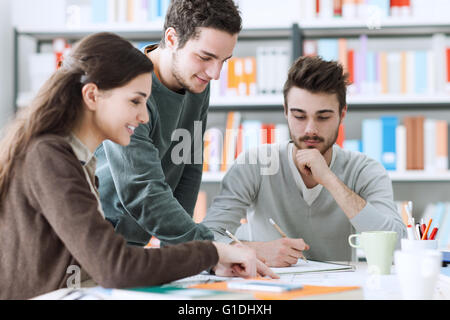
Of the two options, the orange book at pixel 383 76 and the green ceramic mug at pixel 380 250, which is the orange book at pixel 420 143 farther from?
the green ceramic mug at pixel 380 250

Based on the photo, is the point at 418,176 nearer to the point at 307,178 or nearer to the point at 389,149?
the point at 389,149

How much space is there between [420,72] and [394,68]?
5.2 inches

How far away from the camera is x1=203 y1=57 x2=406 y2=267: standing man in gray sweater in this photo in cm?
163

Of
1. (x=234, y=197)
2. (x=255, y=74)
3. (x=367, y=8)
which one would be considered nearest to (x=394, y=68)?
(x=367, y=8)

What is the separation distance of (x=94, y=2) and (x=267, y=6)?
37.4 inches

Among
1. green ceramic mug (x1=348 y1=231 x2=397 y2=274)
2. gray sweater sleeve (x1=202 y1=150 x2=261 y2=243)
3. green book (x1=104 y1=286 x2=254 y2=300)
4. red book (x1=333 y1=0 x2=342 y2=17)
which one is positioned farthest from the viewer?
red book (x1=333 y1=0 x2=342 y2=17)

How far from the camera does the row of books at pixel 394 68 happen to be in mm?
2676

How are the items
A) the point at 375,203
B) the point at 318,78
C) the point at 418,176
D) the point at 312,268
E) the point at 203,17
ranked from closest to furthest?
the point at 312,268
the point at 203,17
the point at 375,203
the point at 318,78
the point at 418,176

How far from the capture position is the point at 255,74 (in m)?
2.80

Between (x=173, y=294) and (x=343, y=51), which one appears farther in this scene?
(x=343, y=51)

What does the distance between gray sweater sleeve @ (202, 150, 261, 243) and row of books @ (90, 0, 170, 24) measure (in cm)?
141

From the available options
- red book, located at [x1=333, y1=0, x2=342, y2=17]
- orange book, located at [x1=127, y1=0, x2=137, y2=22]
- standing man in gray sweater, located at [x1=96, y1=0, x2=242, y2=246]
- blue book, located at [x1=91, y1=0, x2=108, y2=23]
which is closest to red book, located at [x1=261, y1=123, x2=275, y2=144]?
red book, located at [x1=333, y1=0, x2=342, y2=17]

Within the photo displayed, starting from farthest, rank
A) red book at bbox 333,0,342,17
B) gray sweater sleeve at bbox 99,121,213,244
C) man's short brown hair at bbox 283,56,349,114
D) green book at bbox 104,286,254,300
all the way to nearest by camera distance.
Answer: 1. red book at bbox 333,0,342,17
2. man's short brown hair at bbox 283,56,349,114
3. gray sweater sleeve at bbox 99,121,213,244
4. green book at bbox 104,286,254,300

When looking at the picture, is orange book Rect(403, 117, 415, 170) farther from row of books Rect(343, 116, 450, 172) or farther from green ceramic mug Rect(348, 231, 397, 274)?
green ceramic mug Rect(348, 231, 397, 274)
